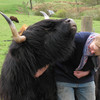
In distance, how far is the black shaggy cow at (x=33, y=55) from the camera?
2.79m

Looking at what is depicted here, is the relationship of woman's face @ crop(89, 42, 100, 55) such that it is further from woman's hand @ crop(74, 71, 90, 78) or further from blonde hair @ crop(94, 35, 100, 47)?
woman's hand @ crop(74, 71, 90, 78)

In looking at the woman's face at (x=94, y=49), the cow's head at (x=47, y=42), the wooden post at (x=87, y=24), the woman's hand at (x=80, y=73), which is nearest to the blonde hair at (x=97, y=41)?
the woman's face at (x=94, y=49)

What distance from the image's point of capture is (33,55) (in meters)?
2.85

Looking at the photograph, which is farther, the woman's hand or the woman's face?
the woman's hand

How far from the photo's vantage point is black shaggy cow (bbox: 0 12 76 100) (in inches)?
110

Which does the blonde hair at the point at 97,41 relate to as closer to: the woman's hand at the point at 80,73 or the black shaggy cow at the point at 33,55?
the black shaggy cow at the point at 33,55

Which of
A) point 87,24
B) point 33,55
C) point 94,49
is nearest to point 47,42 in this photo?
point 33,55

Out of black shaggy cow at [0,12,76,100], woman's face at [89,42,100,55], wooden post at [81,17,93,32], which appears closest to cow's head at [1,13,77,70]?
black shaggy cow at [0,12,76,100]

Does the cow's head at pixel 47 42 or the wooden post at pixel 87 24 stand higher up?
the cow's head at pixel 47 42

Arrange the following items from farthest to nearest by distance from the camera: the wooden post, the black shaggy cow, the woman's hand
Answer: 1. the wooden post
2. the woman's hand
3. the black shaggy cow

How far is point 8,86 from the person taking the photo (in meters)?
2.85

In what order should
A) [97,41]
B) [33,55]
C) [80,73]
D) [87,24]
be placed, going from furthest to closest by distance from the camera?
[87,24]
[80,73]
[33,55]
[97,41]

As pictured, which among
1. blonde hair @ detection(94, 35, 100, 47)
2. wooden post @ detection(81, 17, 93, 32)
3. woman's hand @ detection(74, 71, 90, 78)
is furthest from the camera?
wooden post @ detection(81, 17, 93, 32)

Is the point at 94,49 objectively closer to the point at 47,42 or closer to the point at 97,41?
the point at 97,41
